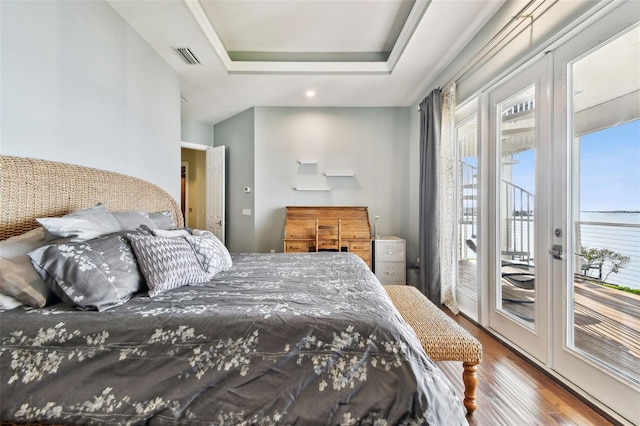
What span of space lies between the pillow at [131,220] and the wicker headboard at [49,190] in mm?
290

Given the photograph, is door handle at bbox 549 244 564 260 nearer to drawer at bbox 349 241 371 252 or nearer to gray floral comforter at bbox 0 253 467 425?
gray floral comforter at bbox 0 253 467 425

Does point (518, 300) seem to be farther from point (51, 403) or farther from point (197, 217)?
point (197, 217)

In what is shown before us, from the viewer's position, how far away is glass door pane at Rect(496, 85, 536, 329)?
1.89 metres

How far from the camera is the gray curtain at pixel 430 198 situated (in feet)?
9.58

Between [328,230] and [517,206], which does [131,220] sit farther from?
[517,206]

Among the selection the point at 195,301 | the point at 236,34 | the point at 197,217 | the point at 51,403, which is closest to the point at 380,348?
the point at 195,301

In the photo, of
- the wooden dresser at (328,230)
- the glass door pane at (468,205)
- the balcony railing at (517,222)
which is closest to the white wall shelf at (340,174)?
the wooden dresser at (328,230)

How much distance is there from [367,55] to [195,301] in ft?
10.7

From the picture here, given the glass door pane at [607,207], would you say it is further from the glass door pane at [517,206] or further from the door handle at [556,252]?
the glass door pane at [517,206]

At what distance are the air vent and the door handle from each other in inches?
138

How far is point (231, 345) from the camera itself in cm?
90

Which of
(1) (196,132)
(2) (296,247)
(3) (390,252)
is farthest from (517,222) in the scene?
(1) (196,132)

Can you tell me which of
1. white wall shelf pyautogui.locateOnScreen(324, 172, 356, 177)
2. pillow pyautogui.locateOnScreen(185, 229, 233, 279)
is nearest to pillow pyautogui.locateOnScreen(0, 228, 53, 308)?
pillow pyautogui.locateOnScreen(185, 229, 233, 279)

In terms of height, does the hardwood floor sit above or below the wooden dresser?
below
